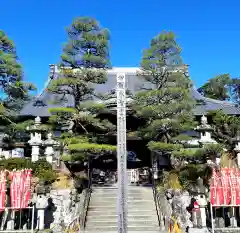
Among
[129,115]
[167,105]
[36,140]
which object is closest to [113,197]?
[167,105]

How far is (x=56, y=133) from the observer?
1956 centimetres

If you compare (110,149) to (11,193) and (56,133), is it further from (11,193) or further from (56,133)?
(56,133)

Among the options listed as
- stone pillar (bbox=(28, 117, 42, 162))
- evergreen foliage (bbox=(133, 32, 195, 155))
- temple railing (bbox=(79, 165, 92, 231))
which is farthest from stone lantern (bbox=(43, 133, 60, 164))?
evergreen foliage (bbox=(133, 32, 195, 155))

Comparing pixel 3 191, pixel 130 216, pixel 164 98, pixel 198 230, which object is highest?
pixel 164 98

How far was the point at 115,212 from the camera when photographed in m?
13.5

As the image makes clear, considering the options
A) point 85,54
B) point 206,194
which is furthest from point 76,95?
point 206,194

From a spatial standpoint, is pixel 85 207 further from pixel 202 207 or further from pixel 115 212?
pixel 202 207

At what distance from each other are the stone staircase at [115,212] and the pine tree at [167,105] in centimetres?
204

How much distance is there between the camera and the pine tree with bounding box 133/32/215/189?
15.1 metres

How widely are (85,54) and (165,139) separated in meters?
6.33

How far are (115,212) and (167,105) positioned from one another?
227 inches

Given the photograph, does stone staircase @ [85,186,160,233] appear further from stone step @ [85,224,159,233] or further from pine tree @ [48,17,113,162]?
pine tree @ [48,17,113,162]

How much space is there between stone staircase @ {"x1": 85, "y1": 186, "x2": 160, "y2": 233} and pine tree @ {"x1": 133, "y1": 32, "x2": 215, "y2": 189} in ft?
6.69

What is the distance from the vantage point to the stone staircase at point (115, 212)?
40.8 ft
